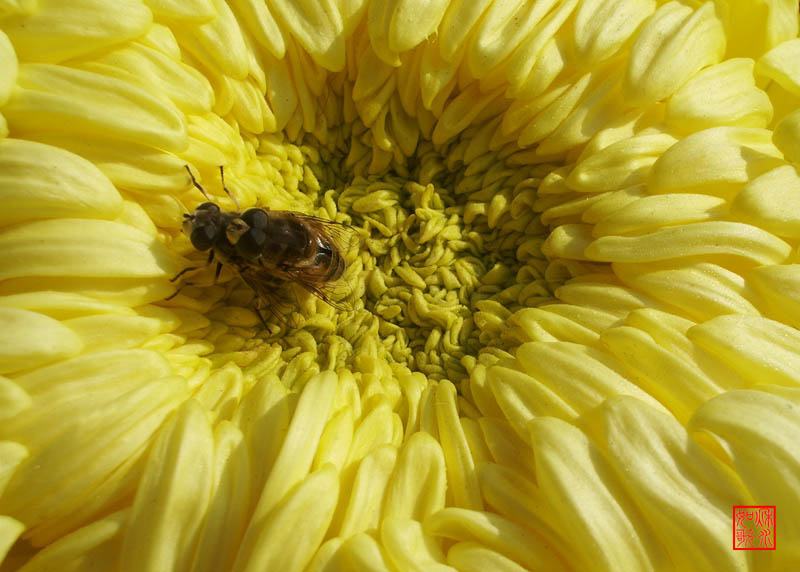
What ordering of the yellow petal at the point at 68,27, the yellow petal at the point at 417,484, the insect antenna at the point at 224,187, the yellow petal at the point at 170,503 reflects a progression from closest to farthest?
1. the yellow petal at the point at 170,503
2. the yellow petal at the point at 417,484
3. the yellow petal at the point at 68,27
4. the insect antenna at the point at 224,187

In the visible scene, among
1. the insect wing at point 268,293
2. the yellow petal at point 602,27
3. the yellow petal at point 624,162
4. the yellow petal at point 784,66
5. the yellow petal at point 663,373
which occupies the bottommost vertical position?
the yellow petal at point 663,373

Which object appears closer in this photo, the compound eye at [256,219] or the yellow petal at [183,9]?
the yellow petal at [183,9]

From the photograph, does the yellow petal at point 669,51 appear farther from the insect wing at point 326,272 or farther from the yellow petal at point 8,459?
the yellow petal at point 8,459

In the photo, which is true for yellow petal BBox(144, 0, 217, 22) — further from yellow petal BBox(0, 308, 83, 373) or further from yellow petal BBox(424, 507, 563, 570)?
yellow petal BBox(424, 507, 563, 570)

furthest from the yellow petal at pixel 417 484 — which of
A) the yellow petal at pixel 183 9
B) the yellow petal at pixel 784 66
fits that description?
the yellow petal at pixel 784 66

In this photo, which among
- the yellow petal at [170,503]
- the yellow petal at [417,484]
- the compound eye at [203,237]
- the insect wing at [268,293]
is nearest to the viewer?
the yellow petal at [170,503]

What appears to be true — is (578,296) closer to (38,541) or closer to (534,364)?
A: (534,364)
